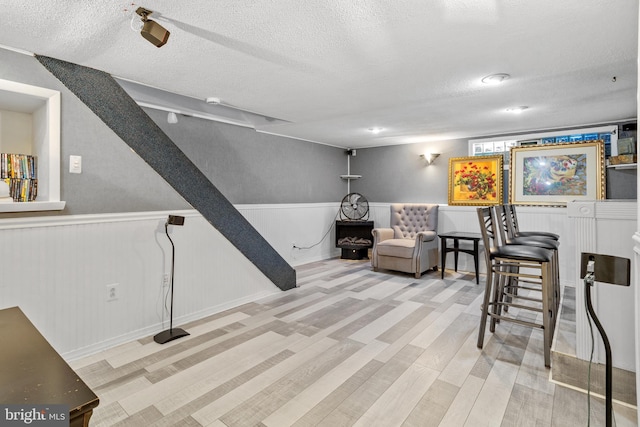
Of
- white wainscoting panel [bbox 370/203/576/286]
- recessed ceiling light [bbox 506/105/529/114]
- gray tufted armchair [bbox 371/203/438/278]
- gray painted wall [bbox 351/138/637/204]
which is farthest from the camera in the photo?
gray painted wall [bbox 351/138/637/204]

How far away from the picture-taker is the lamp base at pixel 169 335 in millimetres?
2627

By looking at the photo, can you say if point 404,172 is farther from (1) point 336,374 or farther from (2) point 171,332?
(2) point 171,332

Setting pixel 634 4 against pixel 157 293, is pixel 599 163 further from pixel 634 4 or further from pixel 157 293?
pixel 157 293

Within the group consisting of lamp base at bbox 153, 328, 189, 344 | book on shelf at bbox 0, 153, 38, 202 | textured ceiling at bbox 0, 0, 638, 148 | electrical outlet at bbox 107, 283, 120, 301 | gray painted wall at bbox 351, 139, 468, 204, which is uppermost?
textured ceiling at bbox 0, 0, 638, 148

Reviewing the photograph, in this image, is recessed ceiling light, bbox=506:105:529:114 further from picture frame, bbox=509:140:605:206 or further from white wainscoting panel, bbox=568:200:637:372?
white wainscoting panel, bbox=568:200:637:372

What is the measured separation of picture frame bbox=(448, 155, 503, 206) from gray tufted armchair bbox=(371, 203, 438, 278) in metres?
0.46

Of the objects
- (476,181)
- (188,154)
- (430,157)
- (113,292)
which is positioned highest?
(430,157)

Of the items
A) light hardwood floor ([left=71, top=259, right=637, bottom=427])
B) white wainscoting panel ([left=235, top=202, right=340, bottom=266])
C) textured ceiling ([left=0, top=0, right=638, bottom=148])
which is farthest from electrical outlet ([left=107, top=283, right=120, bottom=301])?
white wainscoting panel ([left=235, top=202, right=340, bottom=266])

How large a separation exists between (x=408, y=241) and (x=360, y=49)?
10.9 ft

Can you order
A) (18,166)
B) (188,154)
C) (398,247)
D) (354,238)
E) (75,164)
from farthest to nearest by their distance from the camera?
1. (354,238)
2. (398,247)
3. (188,154)
4. (75,164)
5. (18,166)

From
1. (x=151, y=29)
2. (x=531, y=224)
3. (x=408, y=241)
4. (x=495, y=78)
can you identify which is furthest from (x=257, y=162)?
(x=531, y=224)

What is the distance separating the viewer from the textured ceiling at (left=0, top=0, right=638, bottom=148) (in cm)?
172

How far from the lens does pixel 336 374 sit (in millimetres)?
2143

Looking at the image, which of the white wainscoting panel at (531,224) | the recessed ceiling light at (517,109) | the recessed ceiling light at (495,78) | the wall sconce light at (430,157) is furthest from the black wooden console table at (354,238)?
the recessed ceiling light at (495,78)
